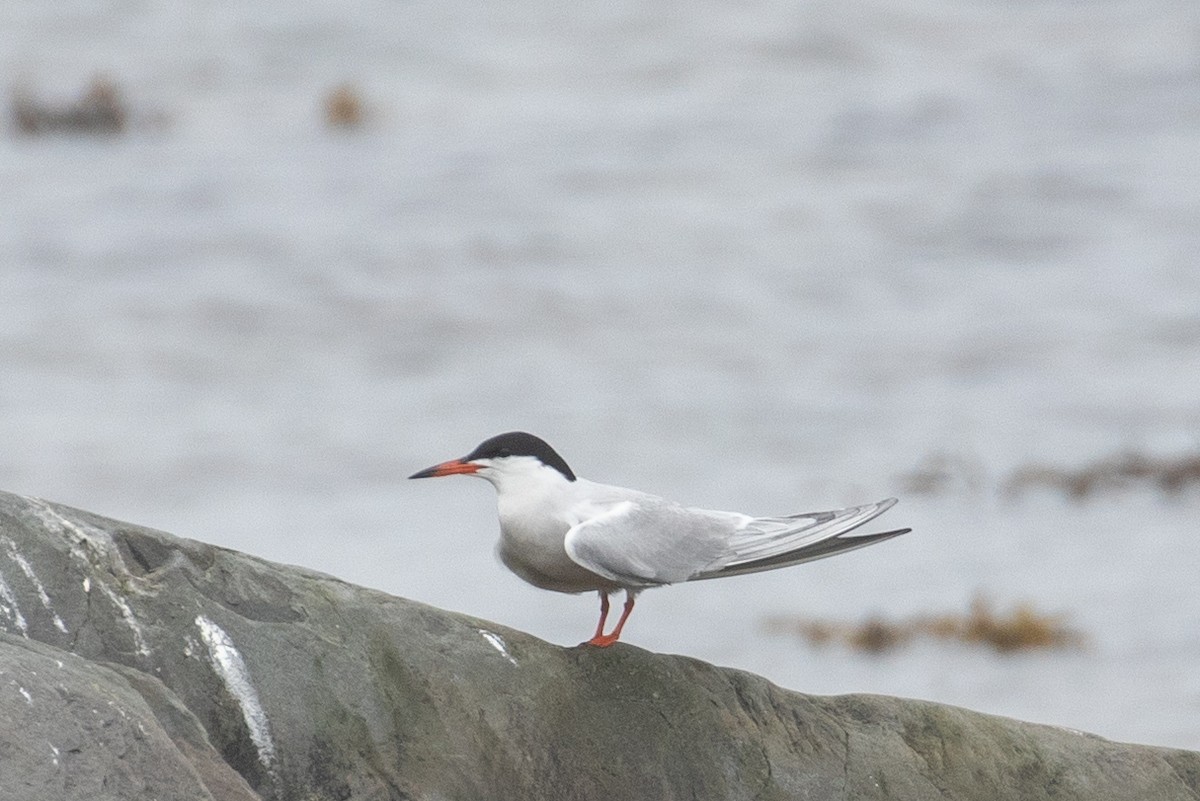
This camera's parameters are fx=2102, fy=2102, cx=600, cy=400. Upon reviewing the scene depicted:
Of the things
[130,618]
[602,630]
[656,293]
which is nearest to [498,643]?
[602,630]

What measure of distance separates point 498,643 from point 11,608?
1409mm

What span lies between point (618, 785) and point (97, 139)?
22.4 m

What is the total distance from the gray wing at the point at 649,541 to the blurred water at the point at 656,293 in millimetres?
6310

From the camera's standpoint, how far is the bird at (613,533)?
236 inches

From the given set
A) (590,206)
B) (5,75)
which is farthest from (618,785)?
(5,75)

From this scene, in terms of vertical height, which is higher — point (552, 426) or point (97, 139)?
point (97, 139)

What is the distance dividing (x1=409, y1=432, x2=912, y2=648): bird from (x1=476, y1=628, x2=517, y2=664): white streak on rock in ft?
0.87

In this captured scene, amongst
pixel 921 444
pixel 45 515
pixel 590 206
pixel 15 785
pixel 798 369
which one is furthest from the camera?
pixel 590 206

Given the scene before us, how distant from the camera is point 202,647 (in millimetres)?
5406

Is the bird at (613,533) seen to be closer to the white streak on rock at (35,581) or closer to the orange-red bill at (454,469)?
the orange-red bill at (454,469)

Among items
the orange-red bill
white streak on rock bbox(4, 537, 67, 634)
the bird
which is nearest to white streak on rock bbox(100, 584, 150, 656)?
white streak on rock bbox(4, 537, 67, 634)

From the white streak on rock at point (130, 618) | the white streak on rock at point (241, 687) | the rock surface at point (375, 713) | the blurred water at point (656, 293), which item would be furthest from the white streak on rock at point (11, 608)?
the blurred water at point (656, 293)

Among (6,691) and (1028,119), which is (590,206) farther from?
(6,691)

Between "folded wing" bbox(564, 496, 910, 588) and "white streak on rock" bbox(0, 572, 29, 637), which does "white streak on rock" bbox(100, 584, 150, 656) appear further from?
"folded wing" bbox(564, 496, 910, 588)
